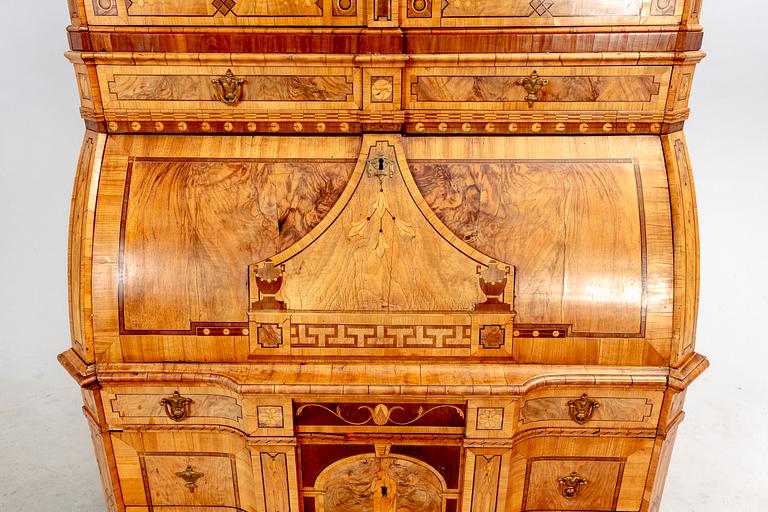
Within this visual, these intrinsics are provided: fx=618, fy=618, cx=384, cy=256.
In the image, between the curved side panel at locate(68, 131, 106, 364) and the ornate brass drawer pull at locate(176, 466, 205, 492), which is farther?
the ornate brass drawer pull at locate(176, 466, 205, 492)

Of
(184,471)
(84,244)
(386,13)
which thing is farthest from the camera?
(184,471)

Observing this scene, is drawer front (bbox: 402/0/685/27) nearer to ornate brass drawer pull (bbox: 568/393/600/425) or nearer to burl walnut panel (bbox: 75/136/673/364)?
burl walnut panel (bbox: 75/136/673/364)

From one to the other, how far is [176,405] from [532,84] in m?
1.57

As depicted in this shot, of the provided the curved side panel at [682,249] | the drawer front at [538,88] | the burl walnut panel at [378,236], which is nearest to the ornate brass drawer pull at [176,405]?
the burl walnut panel at [378,236]

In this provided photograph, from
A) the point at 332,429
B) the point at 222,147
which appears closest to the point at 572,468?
the point at 332,429

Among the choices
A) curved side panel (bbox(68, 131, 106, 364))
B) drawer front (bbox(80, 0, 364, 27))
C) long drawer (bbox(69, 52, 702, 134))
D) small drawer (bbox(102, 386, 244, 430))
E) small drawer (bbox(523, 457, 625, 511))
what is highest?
drawer front (bbox(80, 0, 364, 27))

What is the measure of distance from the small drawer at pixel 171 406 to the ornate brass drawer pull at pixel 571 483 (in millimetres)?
1153

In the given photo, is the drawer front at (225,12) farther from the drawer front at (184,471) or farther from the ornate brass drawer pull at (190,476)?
the ornate brass drawer pull at (190,476)

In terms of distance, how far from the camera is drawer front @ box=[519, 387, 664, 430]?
6.77 feet

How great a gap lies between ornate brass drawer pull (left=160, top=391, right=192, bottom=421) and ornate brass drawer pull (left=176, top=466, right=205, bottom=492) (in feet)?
0.75

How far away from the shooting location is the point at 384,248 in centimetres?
204

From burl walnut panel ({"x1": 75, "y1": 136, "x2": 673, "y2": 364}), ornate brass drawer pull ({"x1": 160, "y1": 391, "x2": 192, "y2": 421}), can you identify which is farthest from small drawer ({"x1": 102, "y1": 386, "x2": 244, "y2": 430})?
burl walnut panel ({"x1": 75, "y1": 136, "x2": 673, "y2": 364})

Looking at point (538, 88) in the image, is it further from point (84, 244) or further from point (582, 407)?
point (84, 244)

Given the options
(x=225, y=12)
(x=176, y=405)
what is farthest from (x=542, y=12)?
(x=176, y=405)
